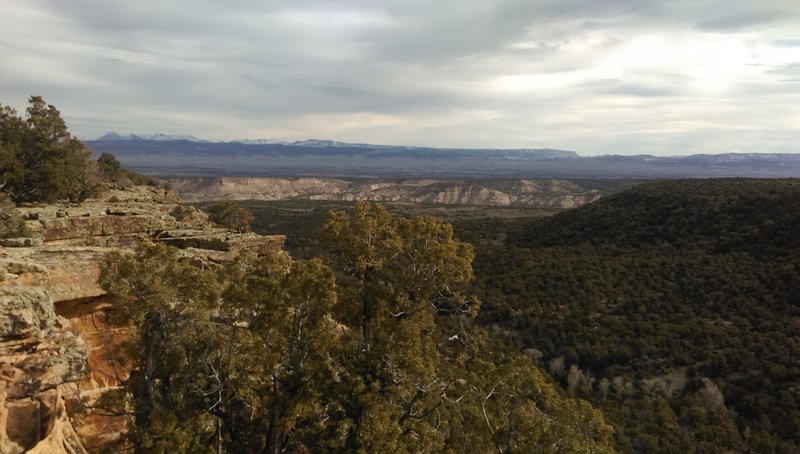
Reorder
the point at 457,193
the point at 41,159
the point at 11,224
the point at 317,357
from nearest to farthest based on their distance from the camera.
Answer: the point at 317,357
the point at 11,224
the point at 41,159
the point at 457,193

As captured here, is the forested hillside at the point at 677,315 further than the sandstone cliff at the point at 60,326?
Yes

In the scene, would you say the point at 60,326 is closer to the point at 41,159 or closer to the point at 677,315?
the point at 41,159

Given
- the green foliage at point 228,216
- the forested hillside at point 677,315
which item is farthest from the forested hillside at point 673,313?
→ the green foliage at point 228,216

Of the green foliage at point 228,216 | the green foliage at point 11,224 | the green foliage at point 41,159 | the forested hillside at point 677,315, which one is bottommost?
the forested hillside at point 677,315

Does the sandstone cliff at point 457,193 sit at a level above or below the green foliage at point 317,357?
below

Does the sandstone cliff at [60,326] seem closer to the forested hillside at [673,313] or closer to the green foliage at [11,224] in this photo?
the green foliage at [11,224]

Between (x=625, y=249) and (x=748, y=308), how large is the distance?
1866 cm

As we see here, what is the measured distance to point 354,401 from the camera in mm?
11227

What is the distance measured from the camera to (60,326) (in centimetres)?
1041

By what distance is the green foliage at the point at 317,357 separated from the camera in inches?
413

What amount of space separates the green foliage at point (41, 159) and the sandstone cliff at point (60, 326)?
18.6 feet

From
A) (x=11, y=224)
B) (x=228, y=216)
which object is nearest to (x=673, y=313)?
(x=228, y=216)

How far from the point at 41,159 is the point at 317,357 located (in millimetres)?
24920

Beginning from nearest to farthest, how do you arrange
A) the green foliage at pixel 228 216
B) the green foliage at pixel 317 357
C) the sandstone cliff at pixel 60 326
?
1. the sandstone cliff at pixel 60 326
2. the green foliage at pixel 317 357
3. the green foliage at pixel 228 216
